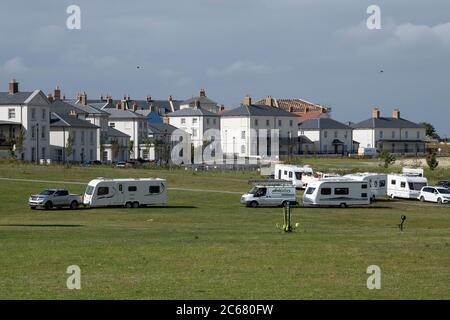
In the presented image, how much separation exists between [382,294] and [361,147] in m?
151

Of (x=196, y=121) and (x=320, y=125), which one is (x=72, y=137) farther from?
(x=320, y=125)

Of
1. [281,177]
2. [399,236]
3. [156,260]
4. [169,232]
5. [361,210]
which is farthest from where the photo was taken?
[281,177]

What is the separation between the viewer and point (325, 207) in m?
61.0

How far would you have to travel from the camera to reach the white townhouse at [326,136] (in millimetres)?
161625

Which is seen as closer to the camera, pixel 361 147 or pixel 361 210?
pixel 361 210

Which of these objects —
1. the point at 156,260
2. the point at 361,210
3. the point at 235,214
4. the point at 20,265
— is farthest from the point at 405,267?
the point at 361,210

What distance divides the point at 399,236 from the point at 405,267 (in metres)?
10.7

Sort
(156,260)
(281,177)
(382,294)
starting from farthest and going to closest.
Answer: (281,177) → (156,260) → (382,294)

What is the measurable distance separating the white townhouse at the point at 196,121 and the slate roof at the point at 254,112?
5250mm

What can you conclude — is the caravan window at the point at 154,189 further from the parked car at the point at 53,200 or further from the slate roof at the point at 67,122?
the slate roof at the point at 67,122

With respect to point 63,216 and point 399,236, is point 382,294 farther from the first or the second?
point 63,216

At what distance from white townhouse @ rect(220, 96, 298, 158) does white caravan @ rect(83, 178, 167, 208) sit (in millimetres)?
85911

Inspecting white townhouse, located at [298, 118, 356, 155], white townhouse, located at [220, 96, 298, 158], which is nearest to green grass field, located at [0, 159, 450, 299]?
white townhouse, located at [220, 96, 298, 158]

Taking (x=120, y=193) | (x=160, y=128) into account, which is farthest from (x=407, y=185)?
(x=160, y=128)
